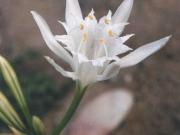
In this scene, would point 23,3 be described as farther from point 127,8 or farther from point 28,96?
point 127,8

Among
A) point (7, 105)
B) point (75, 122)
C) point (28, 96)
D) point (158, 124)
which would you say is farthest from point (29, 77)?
point (7, 105)

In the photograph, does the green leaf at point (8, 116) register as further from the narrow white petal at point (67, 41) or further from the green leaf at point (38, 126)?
the narrow white petal at point (67, 41)

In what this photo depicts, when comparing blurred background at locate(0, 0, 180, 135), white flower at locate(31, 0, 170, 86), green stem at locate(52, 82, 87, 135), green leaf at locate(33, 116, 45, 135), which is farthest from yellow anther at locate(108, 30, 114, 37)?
blurred background at locate(0, 0, 180, 135)

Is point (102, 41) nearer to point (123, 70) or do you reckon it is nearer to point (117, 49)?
point (117, 49)

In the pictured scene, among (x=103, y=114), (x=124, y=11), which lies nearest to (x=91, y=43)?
(x=124, y=11)

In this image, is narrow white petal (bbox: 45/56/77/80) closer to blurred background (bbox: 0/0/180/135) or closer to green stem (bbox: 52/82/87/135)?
green stem (bbox: 52/82/87/135)

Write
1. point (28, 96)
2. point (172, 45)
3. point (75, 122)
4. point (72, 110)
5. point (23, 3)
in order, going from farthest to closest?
point (23, 3), point (172, 45), point (28, 96), point (75, 122), point (72, 110)
